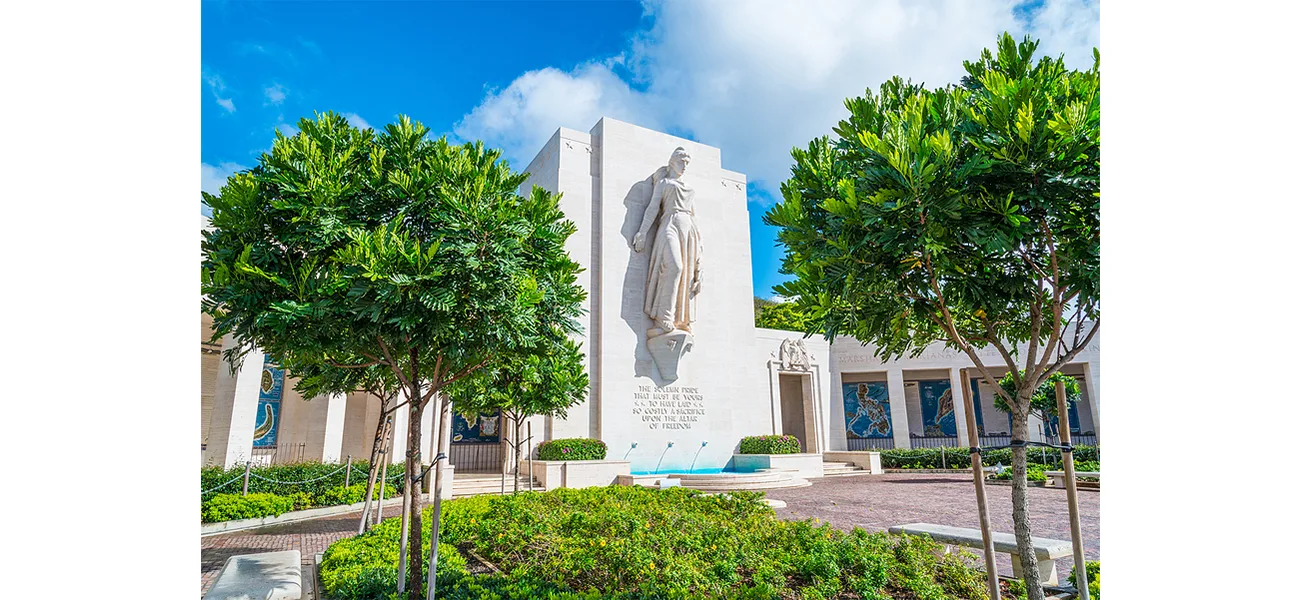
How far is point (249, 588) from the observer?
5.43m

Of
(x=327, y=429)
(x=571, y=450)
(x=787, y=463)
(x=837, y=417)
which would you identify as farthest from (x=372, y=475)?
(x=837, y=417)

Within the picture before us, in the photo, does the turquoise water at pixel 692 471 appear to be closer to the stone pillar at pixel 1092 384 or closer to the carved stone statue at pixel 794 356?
the carved stone statue at pixel 794 356

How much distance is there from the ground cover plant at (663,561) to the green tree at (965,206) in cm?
172

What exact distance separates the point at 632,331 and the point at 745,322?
204 inches

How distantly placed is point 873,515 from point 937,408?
19824mm

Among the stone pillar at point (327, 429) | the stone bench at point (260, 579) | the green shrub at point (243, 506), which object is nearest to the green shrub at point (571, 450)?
the stone pillar at point (327, 429)

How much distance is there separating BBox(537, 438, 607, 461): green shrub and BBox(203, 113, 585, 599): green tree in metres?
13.1

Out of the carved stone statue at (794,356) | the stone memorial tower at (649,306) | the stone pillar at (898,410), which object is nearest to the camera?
the stone memorial tower at (649,306)

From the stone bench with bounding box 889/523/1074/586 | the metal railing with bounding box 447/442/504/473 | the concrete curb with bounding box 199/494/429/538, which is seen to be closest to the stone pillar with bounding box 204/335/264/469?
the concrete curb with bounding box 199/494/429/538

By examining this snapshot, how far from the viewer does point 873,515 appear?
484 inches

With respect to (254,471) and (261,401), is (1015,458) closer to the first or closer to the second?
(254,471)

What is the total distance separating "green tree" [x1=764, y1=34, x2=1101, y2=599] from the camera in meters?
3.70

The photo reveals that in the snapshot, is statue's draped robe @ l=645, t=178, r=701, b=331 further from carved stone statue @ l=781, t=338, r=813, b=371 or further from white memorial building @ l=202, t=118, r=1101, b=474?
carved stone statue @ l=781, t=338, r=813, b=371

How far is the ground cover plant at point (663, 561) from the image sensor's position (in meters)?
5.67
